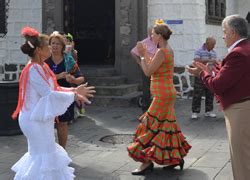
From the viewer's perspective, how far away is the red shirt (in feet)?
13.9

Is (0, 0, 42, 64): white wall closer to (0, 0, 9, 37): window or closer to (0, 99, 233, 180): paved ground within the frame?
(0, 0, 9, 37): window

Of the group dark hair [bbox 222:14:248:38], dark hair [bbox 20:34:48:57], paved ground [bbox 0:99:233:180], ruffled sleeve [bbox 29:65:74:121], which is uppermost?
dark hair [bbox 222:14:248:38]

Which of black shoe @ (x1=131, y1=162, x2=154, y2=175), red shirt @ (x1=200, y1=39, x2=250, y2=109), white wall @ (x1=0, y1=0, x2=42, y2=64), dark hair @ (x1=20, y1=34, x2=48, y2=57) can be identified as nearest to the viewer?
red shirt @ (x1=200, y1=39, x2=250, y2=109)

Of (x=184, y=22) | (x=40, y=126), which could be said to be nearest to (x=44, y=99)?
(x=40, y=126)

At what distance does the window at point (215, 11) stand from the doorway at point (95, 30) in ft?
12.7

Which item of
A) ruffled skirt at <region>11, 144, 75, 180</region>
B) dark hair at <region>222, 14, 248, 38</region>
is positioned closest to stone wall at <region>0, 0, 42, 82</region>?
ruffled skirt at <region>11, 144, 75, 180</region>

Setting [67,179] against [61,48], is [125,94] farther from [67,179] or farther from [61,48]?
[67,179]

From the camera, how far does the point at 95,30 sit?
17.6 metres

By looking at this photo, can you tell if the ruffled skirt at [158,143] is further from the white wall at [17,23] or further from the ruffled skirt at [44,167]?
the white wall at [17,23]

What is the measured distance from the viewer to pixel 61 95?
4539mm

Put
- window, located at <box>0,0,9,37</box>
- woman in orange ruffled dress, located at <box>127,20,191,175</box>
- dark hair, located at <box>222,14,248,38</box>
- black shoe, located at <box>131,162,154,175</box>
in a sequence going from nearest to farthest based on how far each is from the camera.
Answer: dark hair, located at <box>222,14,248,38</box>, woman in orange ruffled dress, located at <box>127,20,191,175</box>, black shoe, located at <box>131,162,154,175</box>, window, located at <box>0,0,9,37</box>

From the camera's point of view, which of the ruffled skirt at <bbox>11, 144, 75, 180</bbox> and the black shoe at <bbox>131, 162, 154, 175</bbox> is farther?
the black shoe at <bbox>131, 162, 154, 175</bbox>

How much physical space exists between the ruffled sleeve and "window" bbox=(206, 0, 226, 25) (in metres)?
10.2

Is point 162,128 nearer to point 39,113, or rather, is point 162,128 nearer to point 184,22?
point 39,113
